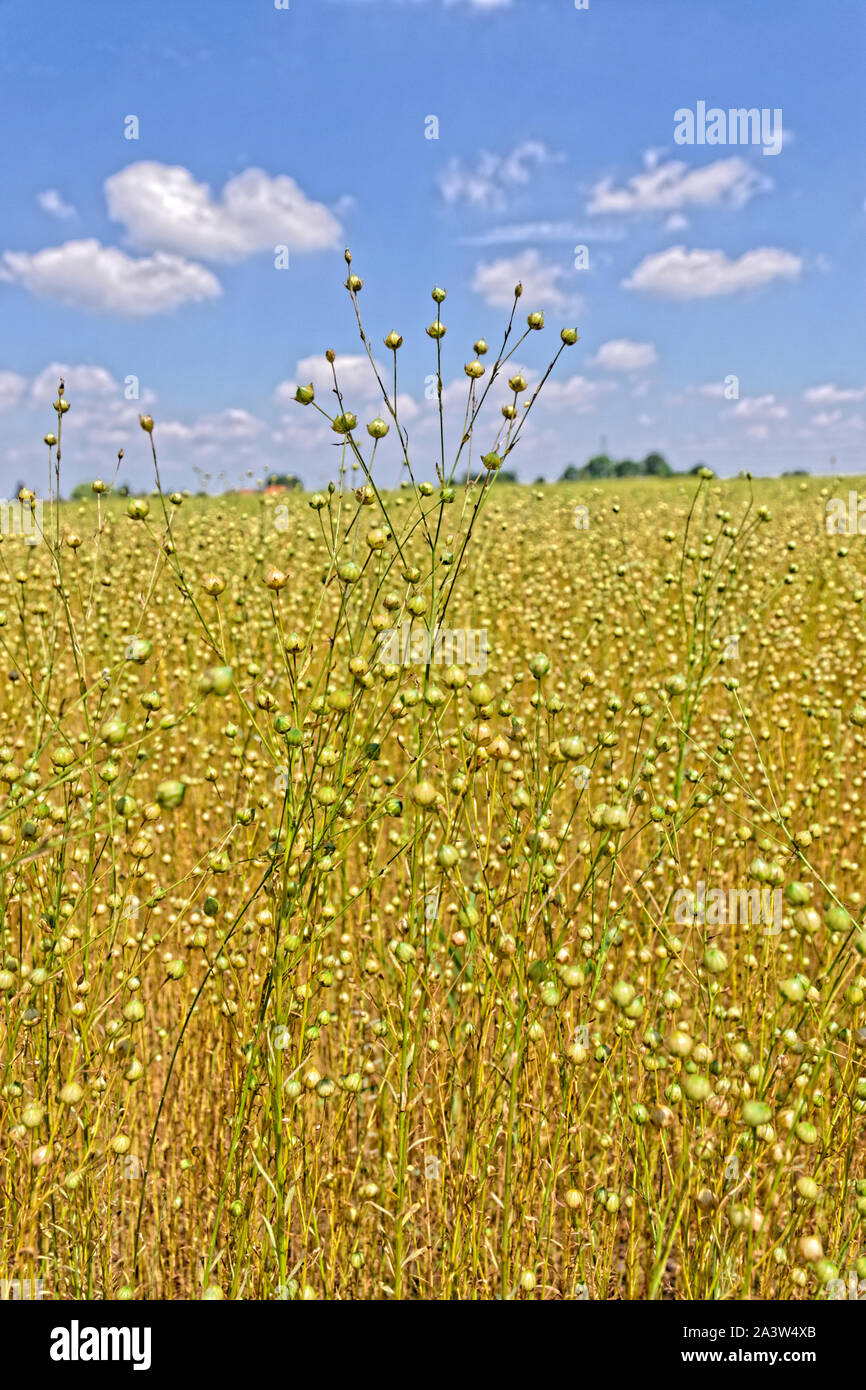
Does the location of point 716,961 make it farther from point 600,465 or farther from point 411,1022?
point 600,465

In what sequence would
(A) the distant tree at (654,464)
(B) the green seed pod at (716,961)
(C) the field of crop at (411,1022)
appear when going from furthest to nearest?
1. (A) the distant tree at (654,464)
2. (C) the field of crop at (411,1022)
3. (B) the green seed pod at (716,961)

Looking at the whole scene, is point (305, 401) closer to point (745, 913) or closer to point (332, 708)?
point (332, 708)

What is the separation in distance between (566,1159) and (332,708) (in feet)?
4.72

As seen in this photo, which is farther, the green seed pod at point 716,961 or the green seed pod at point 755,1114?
the green seed pod at point 716,961

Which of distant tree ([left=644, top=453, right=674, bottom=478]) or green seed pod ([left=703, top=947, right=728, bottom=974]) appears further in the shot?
distant tree ([left=644, top=453, right=674, bottom=478])

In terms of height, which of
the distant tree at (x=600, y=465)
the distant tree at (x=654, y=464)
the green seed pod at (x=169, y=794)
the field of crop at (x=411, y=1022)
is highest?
the distant tree at (x=654, y=464)

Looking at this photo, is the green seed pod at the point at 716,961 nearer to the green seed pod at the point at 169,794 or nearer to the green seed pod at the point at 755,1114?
the green seed pod at the point at 755,1114

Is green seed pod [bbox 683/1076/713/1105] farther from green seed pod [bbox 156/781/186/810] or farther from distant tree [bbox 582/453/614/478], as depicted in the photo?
distant tree [bbox 582/453/614/478]

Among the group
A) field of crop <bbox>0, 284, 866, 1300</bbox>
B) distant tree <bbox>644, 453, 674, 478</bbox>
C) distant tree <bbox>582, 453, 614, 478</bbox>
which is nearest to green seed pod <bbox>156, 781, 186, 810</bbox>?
field of crop <bbox>0, 284, 866, 1300</bbox>

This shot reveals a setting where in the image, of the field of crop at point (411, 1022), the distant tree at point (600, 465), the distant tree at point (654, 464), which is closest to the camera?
the field of crop at point (411, 1022)

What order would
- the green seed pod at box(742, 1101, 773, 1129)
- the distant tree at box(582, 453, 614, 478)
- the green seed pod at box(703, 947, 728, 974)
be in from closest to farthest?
1. the green seed pod at box(742, 1101, 773, 1129)
2. the green seed pod at box(703, 947, 728, 974)
3. the distant tree at box(582, 453, 614, 478)

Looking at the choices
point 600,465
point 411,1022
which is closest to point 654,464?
point 600,465

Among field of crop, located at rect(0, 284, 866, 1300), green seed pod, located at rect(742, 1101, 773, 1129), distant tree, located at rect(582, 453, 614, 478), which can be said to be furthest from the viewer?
distant tree, located at rect(582, 453, 614, 478)

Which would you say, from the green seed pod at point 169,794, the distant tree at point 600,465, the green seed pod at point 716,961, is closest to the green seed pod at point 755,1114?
the green seed pod at point 716,961
